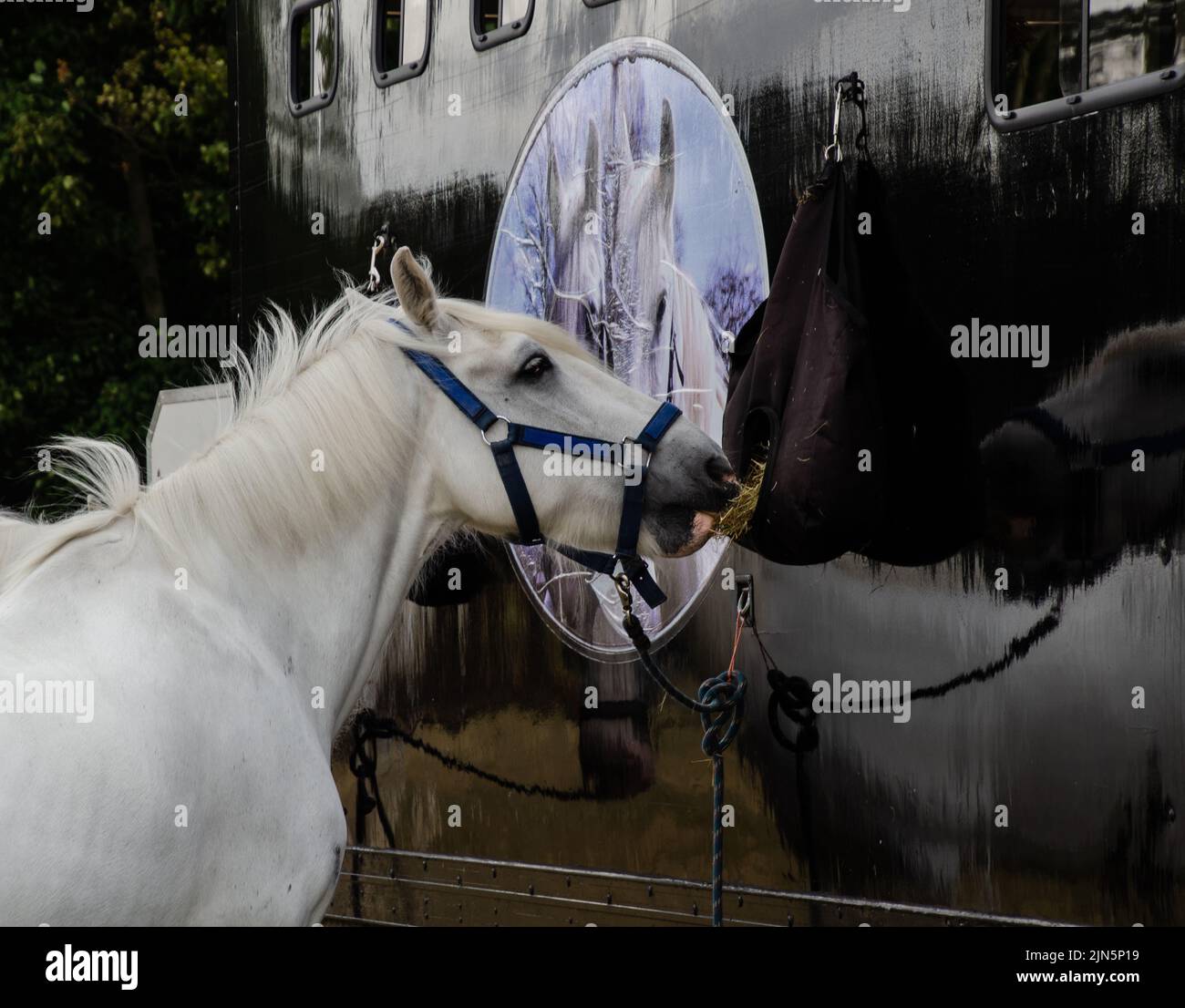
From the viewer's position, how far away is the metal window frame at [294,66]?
19.1ft

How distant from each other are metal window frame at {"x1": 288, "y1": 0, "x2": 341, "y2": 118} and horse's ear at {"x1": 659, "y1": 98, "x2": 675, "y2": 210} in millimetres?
1978

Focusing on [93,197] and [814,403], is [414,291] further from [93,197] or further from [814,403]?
[93,197]

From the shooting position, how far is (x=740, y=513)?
3469 mm

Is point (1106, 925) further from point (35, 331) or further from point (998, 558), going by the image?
point (35, 331)

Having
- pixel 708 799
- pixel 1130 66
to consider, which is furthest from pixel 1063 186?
pixel 708 799

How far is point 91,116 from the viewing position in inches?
559

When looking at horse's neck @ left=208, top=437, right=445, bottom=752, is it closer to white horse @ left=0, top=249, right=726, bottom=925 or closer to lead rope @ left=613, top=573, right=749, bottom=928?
white horse @ left=0, top=249, right=726, bottom=925

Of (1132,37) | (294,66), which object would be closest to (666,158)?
(1132,37)

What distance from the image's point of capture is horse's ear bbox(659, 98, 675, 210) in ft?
13.9

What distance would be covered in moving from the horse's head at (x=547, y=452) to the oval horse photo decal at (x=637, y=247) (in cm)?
67

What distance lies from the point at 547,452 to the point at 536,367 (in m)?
0.19

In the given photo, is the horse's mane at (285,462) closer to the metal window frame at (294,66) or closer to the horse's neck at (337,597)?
the horse's neck at (337,597)

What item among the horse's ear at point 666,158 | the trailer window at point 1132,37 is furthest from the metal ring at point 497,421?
the trailer window at point 1132,37

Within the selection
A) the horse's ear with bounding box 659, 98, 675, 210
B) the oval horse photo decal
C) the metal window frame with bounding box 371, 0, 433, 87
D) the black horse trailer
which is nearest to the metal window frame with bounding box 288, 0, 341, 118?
the black horse trailer
